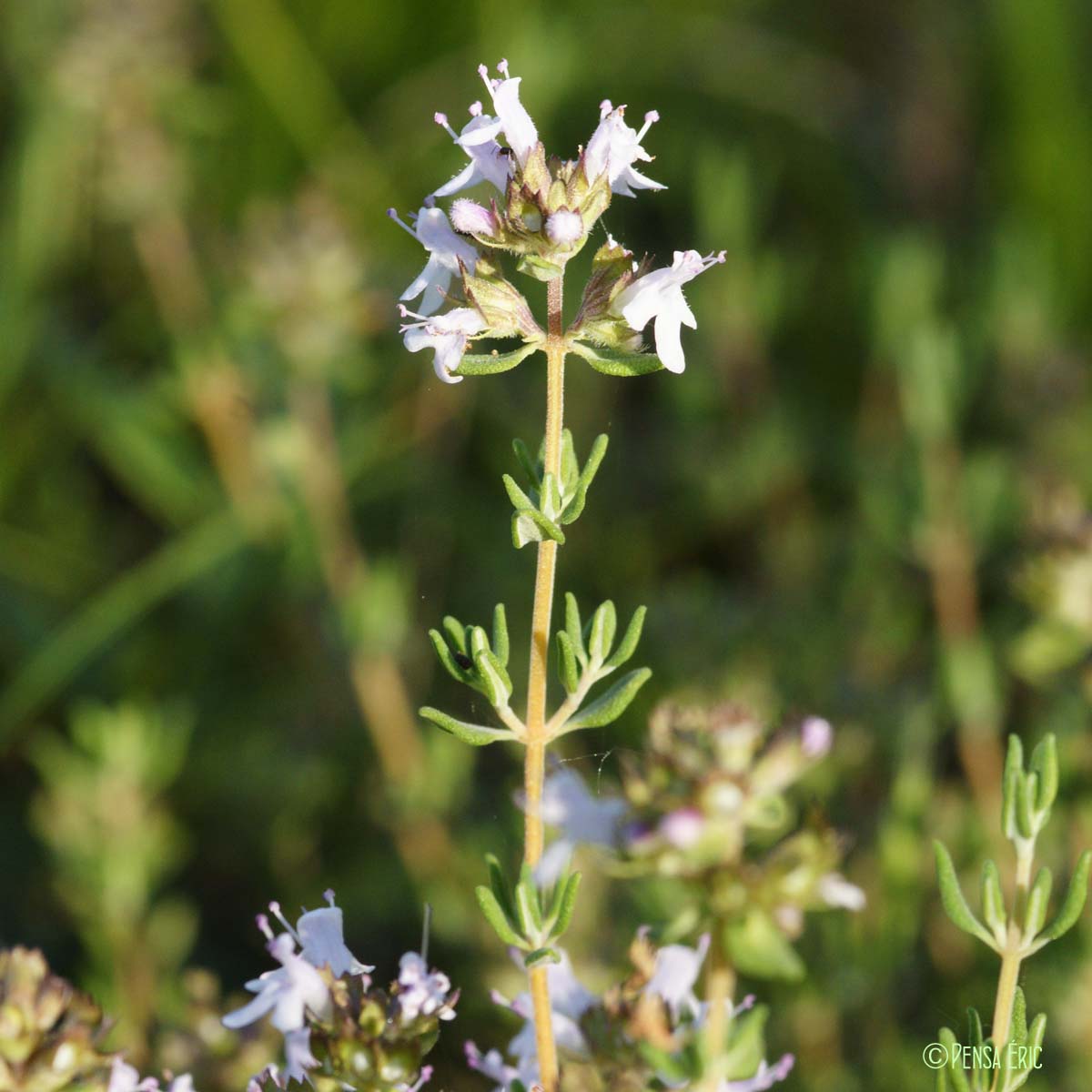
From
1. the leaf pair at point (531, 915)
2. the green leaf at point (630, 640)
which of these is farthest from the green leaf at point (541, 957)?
the green leaf at point (630, 640)

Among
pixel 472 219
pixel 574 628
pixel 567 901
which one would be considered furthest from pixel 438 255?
pixel 567 901

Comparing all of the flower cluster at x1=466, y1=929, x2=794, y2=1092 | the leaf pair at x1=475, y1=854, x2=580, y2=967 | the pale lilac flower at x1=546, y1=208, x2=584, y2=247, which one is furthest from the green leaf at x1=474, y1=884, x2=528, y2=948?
the pale lilac flower at x1=546, y1=208, x2=584, y2=247

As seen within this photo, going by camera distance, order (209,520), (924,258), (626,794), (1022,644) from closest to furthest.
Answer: (626,794)
(1022,644)
(209,520)
(924,258)

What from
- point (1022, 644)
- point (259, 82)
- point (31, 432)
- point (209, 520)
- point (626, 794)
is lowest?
point (626, 794)

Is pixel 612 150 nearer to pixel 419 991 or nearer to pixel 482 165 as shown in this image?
pixel 482 165

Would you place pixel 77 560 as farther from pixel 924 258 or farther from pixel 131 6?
pixel 924 258

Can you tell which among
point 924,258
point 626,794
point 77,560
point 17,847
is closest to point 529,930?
point 626,794
